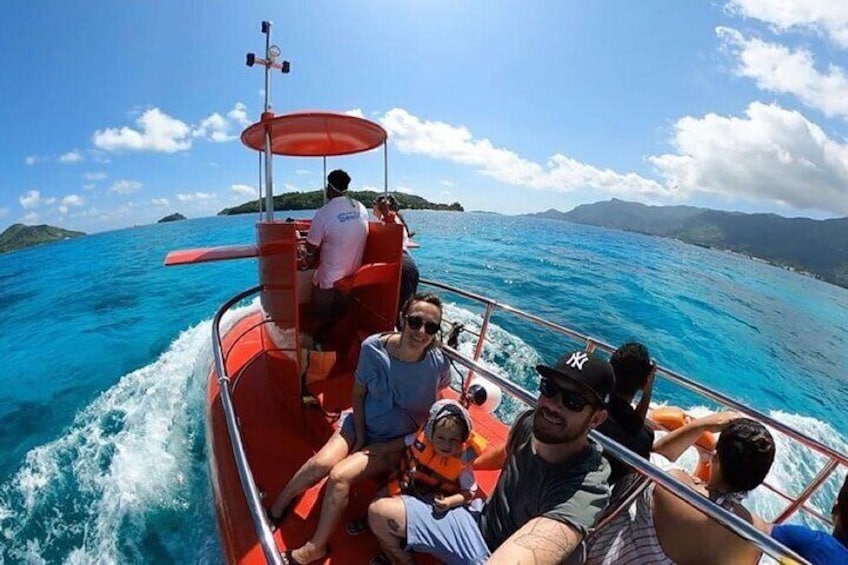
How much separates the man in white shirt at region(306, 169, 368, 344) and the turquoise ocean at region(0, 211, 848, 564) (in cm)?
220

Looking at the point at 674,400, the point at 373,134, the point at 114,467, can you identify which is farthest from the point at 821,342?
the point at 114,467

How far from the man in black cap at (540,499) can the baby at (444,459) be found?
0.15 metres

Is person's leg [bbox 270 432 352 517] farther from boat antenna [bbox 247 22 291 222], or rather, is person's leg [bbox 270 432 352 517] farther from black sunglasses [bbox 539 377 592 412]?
boat antenna [bbox 247 22 291 222]

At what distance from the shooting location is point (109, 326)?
10680 millimetres

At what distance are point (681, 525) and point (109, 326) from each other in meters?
12.6

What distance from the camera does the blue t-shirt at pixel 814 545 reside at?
1.69 metres

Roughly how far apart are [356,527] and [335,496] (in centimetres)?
35

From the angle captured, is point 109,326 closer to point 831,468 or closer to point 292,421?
point 292,421

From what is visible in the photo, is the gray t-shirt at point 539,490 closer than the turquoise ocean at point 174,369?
Yes

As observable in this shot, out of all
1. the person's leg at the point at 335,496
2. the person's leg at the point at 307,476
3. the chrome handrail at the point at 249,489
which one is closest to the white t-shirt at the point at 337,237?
the chrome handrail at the point at 249,489

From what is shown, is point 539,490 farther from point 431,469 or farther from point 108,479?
point 108,479

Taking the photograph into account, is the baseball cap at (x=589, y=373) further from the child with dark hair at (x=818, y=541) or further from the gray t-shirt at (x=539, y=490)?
the child with dark hair at (x=818, y=541)

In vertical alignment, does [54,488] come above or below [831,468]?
below

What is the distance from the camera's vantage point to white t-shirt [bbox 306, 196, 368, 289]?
377 centimetres
